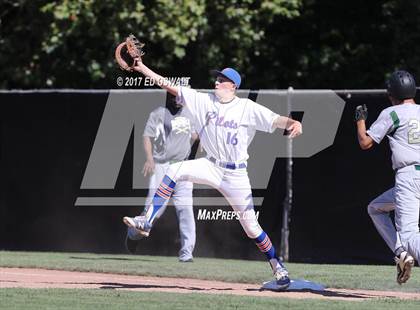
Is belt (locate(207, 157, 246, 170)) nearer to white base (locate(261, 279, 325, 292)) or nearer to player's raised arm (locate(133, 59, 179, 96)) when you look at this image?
player's raised arm (locate(133, 59, 179, 96))

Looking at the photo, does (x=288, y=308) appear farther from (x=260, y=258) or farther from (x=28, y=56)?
(x=28, y=56)

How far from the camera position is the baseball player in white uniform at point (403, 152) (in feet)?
30.3

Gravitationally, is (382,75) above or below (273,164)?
below

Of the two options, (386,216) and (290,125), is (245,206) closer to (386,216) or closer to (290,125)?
(290,125)

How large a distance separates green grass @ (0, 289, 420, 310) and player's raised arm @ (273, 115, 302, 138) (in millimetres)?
1652

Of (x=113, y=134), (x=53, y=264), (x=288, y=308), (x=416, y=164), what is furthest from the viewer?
(x=113, y=134)

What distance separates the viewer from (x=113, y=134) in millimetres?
14789

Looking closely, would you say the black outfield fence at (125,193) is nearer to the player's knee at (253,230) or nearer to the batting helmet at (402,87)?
the player's knee at (253,230)

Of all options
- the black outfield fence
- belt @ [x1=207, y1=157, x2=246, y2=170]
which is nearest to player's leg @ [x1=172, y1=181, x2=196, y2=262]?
the black outfield fence

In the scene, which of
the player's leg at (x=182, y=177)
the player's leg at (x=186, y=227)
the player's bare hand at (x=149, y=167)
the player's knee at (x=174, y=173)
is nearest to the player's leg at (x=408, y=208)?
the player's leg at (x=182, y=177)

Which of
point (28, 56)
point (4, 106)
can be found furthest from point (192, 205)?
point (28, 56)

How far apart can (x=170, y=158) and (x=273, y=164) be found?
143 cm

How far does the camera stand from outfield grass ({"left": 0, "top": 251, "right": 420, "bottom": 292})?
11.1 meters

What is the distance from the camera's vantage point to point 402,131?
938cm
